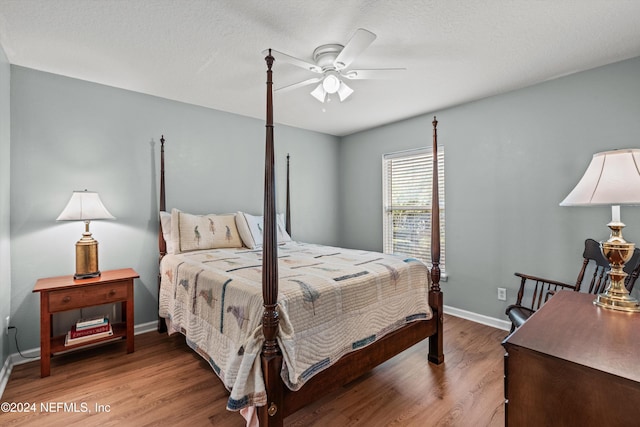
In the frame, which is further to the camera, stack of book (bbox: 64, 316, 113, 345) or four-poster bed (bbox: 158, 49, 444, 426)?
stack of book (bbox: 64, 316, 113, 345)

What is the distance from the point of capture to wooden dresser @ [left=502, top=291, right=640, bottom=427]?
0.89m

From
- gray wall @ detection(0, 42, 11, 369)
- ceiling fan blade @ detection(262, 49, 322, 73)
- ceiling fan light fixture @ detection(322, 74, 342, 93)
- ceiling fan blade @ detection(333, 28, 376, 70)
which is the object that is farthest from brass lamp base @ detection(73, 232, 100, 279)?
ceiling fan blade @ detection(333, 28, 376, 70)

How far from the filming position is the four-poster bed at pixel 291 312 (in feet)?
4.71

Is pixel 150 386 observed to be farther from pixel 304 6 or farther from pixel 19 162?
pixel 304 6

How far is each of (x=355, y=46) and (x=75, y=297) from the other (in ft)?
8.86

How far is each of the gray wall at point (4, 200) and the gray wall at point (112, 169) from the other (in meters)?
0.09

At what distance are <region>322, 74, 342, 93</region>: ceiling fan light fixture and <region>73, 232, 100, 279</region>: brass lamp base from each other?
89.5 inches

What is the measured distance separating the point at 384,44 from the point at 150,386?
286 cm

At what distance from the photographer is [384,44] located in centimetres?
213

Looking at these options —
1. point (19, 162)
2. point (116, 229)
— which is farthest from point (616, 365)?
point (19, 162)

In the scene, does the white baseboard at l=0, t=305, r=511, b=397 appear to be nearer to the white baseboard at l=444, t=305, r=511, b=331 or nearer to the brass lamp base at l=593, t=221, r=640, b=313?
the white baseboard at l=444, t=305, r=511, b=331

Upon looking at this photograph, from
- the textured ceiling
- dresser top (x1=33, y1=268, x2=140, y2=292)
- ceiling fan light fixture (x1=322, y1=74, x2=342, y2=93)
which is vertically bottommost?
dresser top (x1=33, y1=268, x2=140, y2=292)

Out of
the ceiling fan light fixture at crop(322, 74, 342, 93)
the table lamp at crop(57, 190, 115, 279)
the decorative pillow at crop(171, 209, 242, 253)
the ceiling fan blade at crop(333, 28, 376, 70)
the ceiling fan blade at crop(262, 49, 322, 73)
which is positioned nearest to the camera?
the ceiling fan blade at crop(333, 28, 376, 70)

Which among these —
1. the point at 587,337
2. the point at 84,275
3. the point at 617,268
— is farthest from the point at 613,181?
the point at 84,275
